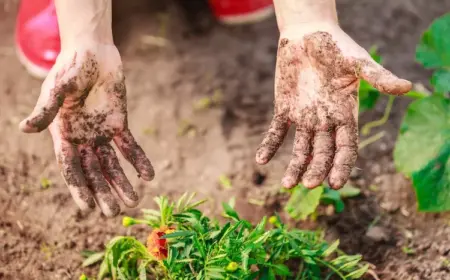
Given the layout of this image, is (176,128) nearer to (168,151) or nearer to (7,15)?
(168,151)

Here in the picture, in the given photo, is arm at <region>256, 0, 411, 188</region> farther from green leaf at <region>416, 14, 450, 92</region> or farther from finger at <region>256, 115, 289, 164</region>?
green leaf at <region>416, 14, 450, 92</region>

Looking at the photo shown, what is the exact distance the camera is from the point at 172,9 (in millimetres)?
2127

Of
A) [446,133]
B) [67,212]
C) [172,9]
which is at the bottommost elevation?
[67,212]

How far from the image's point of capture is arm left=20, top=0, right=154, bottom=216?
118 cm

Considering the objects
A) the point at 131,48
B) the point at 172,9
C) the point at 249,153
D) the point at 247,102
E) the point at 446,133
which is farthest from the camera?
the point at 172,9

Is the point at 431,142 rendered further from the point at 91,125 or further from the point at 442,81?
the point at 91,125

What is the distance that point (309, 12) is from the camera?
1287 millimetres

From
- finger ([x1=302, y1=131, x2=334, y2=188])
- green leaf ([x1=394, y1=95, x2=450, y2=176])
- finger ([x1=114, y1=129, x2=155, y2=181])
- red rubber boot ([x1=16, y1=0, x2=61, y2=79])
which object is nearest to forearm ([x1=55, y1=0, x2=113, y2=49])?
finger ([x1=114, y1=129, x2=155, y2=181])

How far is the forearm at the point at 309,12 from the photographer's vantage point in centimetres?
128

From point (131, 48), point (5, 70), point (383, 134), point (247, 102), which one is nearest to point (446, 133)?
point (383, 134)

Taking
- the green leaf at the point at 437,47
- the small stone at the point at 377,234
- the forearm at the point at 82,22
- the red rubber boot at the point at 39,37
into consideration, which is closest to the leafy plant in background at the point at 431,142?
the green leaf at the point at 437,47

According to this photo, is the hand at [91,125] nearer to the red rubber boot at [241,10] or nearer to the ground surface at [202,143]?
the ground surface at [202,143]

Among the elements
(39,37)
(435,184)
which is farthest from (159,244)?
(39,37)

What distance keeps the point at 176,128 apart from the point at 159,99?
11 cm
